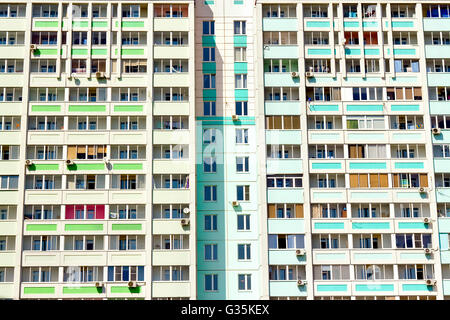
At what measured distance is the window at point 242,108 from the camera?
24.5 meters

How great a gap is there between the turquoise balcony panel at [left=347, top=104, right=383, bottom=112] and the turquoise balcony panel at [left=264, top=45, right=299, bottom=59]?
2.49 metres

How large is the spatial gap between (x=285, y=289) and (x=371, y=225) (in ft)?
11.3

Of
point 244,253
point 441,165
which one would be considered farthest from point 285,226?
point 441,165

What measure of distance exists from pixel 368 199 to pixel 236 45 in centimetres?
685

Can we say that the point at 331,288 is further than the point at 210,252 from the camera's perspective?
No

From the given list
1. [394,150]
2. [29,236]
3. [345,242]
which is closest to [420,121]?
[394,150]

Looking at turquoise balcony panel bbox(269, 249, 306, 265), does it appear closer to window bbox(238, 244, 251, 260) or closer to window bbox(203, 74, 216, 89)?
window bbox(238, 244, 251, 260)

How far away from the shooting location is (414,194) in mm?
23656

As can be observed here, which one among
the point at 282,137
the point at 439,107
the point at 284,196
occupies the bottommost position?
the point at 284,196

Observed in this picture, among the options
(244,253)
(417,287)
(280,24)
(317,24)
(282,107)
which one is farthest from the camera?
(317,24)

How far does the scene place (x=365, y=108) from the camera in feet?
80.0

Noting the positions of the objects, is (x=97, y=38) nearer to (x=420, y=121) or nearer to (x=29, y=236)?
(x=29, y=236)

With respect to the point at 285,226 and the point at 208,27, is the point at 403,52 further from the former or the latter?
the point at 285,226
